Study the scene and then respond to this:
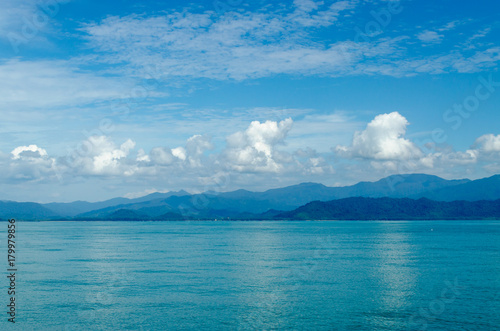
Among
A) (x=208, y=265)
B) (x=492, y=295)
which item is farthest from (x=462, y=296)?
(x=208, y=265)

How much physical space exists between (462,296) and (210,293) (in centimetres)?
4715

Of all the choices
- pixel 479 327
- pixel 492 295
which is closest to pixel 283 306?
pixel 479 327

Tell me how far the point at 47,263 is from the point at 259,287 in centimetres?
7410

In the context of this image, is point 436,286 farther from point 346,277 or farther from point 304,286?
point 304,286

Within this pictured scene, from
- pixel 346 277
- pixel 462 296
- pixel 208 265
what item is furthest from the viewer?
pixel 208 265

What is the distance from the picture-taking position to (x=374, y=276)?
101750 millimetres

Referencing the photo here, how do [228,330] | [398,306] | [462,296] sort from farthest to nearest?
[462,296], [398,306], [228,330]

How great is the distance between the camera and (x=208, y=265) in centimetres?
12231

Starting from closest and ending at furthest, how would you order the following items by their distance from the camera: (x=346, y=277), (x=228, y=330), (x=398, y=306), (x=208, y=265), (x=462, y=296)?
(x=228, y=330) → (x=398, y=306) → (x=462, y=296) → (x=346, y=277) → (x=208, y=265)

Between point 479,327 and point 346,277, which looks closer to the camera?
point 479,327

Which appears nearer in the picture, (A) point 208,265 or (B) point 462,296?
(B) point 462,296

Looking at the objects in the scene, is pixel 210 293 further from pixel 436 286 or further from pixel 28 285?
pixel 436 286

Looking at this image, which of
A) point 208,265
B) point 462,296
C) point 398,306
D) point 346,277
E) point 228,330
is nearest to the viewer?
point 228,330

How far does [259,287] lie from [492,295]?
44.1 meters
